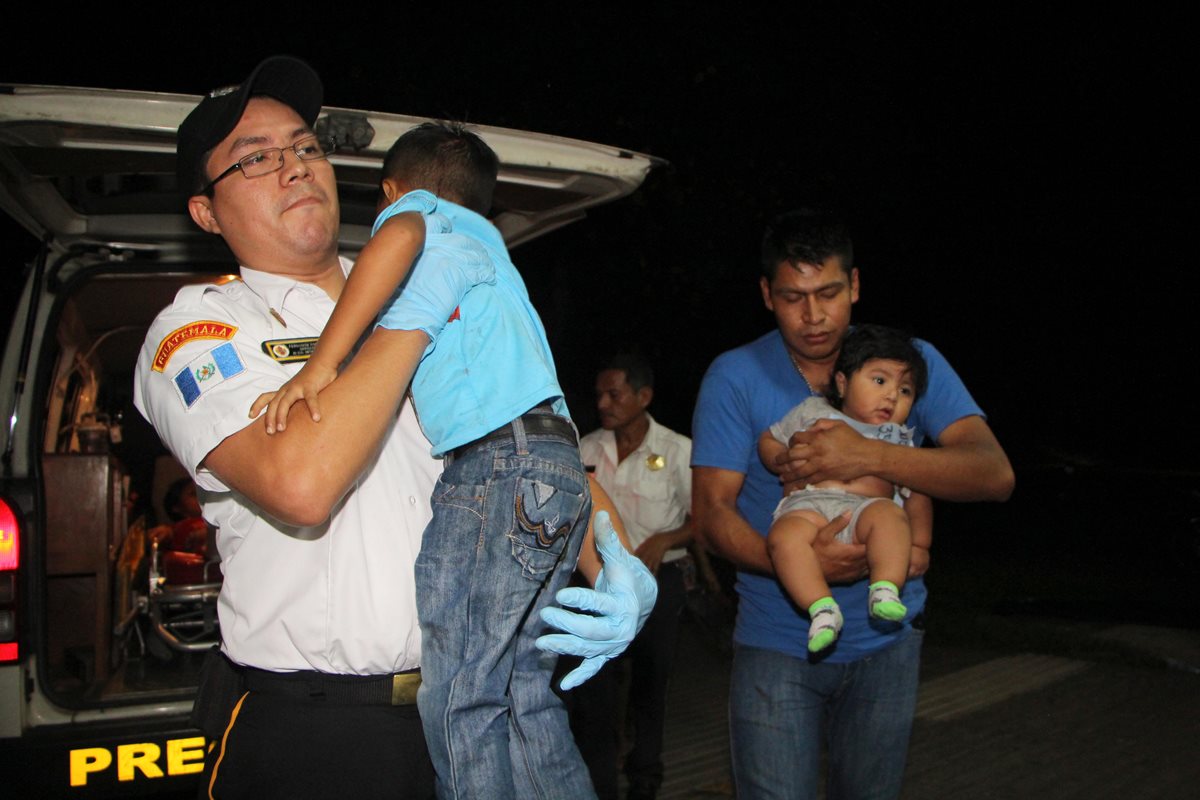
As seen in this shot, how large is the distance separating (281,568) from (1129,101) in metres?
17.0

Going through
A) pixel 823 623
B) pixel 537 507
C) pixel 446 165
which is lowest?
pixel 823 623

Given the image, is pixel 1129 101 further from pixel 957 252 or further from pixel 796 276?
pixel 796 276

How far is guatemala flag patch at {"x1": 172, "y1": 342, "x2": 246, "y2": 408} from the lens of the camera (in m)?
1.99

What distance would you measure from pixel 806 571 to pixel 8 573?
244cm

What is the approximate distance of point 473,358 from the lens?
2197mm

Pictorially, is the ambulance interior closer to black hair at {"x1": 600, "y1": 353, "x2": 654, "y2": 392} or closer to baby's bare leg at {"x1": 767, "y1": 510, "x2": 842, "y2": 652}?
baby's bare leg at {"x1": 767, "y1": 510, "x2": 842, "y2": 652}

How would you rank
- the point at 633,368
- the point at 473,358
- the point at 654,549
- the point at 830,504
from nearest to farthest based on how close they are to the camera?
1. the point at 473,358
2. the point at 830,504
3. the point at 654,549
4. the point at 633,368

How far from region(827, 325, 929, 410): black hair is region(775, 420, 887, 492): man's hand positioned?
23 cm

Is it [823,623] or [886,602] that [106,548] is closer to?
[823,623]

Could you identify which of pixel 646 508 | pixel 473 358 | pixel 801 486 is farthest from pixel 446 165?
pixel 646 508

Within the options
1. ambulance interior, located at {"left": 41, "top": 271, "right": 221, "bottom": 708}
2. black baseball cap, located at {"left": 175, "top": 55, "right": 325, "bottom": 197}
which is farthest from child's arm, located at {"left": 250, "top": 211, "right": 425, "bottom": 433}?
ambulance interior, located at {"left": 41, "top": 271, "right": 221, "bottom": 708}

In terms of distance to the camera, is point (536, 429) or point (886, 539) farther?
point (886, 539)

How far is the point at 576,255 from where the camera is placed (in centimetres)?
1366

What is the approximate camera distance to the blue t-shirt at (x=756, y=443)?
3057 mm
